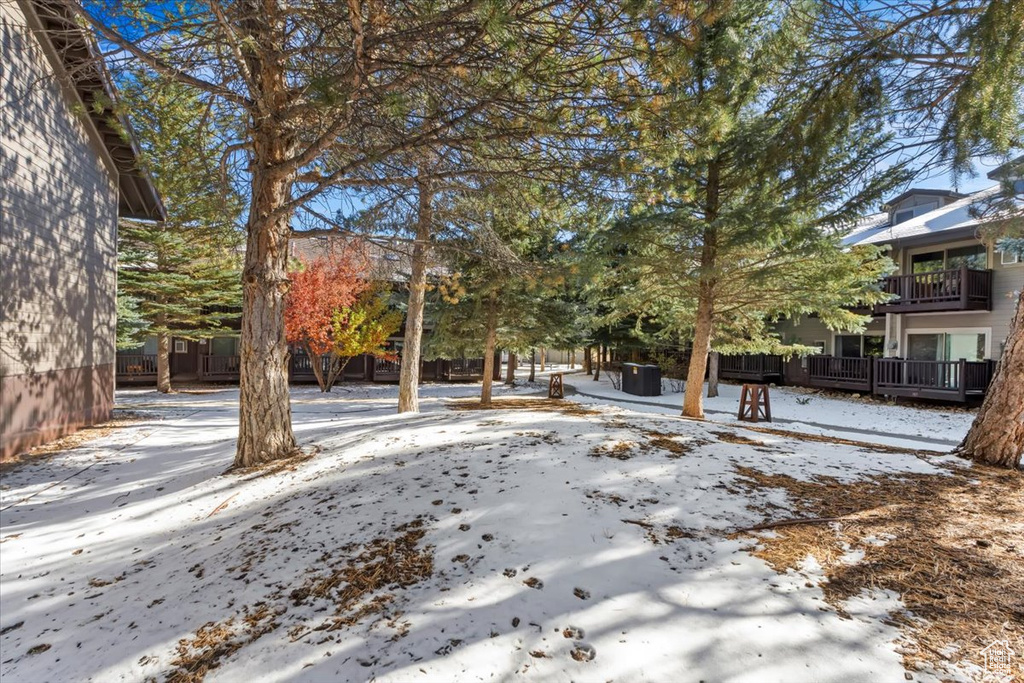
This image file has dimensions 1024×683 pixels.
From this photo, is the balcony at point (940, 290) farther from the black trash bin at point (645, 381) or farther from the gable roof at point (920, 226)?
the black trash bin at point (645, 381)

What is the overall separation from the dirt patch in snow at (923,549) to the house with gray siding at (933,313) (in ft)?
36.4

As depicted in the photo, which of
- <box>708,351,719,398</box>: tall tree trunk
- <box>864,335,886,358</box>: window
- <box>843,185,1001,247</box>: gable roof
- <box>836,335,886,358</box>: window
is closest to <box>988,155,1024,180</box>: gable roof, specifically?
<box>843,185,1001,247</box>: gable roof

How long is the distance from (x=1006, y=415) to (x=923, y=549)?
3.39 m

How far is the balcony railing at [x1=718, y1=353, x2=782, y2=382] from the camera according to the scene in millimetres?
19266

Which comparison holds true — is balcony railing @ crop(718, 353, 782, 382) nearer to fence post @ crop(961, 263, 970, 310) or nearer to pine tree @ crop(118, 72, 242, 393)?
fence post @ crop(961, 263, 970, 310)

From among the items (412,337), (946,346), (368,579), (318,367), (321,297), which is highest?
(321,297)

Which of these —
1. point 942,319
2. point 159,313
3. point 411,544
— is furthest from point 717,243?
point 159,313

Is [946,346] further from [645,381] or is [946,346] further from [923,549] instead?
[923,549]

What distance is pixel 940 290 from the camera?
13.9 m

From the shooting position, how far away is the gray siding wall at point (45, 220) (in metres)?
6.66

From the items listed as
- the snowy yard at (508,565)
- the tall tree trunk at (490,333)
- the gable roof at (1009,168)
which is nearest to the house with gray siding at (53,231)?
the snowy yard at (508,565)

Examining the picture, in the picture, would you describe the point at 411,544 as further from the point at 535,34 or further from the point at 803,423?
the point at 803,423

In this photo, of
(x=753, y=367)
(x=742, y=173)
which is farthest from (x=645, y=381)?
(x=742, y=173)

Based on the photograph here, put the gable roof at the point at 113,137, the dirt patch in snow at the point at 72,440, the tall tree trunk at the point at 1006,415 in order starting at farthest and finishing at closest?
the gable roof at the point at 113,137 → the dirt patch in snow at the point at 72,440 → the tall tree trunk at the point at 1006,415
